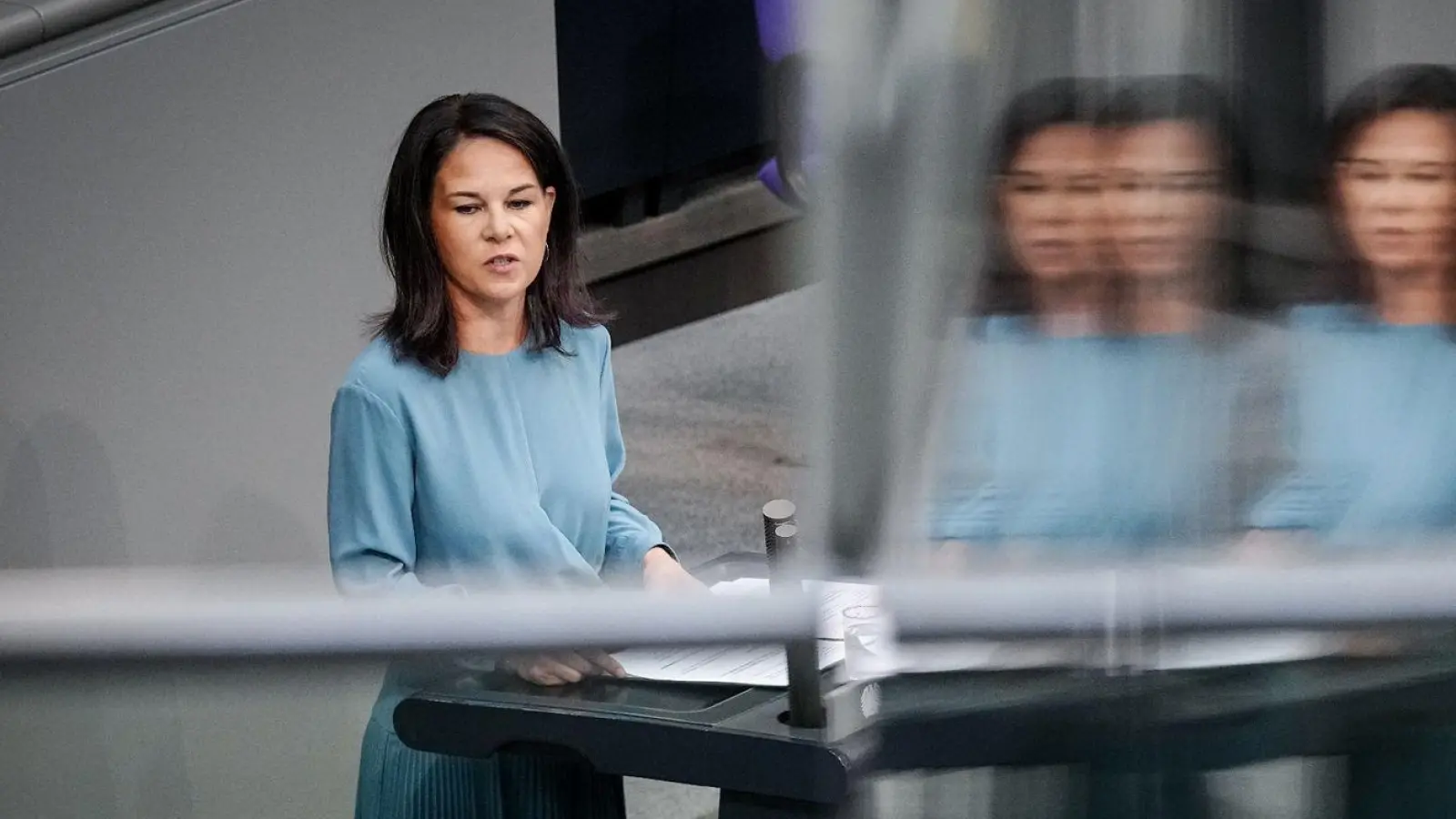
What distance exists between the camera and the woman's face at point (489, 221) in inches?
48.0

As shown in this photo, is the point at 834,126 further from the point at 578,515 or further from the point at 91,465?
the point at 91,465

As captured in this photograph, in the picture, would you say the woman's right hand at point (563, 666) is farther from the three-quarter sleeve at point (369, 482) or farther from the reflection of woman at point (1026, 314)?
the three-quarter sleeve at point (369, 482)

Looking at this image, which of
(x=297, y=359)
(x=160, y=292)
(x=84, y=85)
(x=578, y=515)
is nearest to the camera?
(x=578, y=515)

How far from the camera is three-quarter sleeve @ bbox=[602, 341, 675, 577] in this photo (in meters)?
1.02

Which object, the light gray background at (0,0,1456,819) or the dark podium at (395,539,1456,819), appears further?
the light gray background at (0,0,1456,819)

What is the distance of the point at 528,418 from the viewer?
1157 millimetres

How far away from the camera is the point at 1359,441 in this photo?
586 mm

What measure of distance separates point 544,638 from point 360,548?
1.41 ft

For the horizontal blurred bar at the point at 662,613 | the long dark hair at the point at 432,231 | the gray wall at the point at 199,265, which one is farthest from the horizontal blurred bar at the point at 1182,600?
the gray wall at the point at 199,265

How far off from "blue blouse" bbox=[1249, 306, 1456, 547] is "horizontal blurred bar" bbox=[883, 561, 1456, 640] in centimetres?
2

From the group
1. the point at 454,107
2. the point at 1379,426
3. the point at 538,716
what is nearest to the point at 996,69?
the point at 1379,426

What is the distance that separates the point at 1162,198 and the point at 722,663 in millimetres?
215

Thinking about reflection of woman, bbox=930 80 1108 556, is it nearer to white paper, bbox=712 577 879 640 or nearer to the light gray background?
white paper, bbox=712 577 879 640

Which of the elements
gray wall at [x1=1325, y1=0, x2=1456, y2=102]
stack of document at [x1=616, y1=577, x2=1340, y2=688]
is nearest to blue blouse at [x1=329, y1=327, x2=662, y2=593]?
stack of document at [x1=616, y1=577, x2=1340, y2=688]
